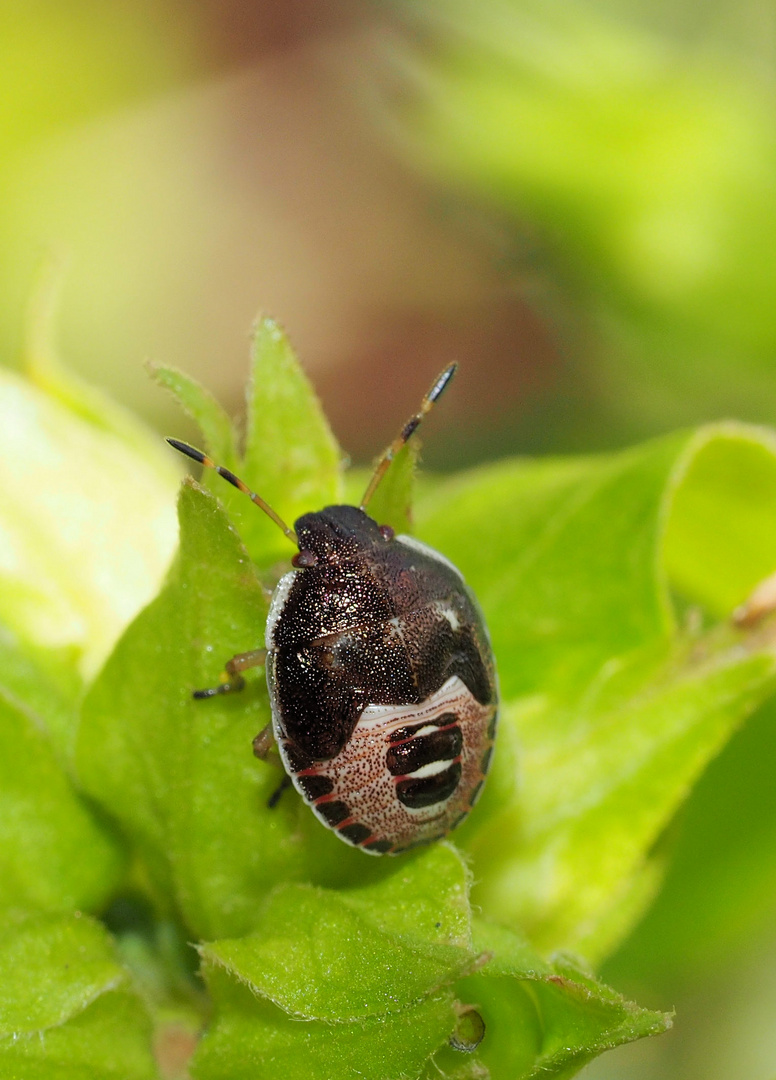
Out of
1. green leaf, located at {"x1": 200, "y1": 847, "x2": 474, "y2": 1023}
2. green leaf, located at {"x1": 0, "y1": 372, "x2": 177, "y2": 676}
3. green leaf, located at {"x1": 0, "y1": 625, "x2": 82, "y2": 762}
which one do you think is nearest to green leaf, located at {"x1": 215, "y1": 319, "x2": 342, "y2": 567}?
green leaf, located at {"x1": 0, "y1": 372, "x2": 177, "y2": 676}

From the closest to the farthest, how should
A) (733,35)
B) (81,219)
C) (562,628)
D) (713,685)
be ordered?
(713,685), (562,628), (733,35), (81,219)

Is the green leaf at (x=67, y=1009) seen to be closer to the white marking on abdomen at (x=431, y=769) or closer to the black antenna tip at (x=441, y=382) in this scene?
the white marking on abdomen at (x=431, y=769)

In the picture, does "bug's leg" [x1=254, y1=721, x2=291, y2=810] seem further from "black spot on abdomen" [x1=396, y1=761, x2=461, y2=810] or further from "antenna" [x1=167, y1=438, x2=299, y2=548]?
"antenna" [x1=167, y1=438, x2=299, y2=548]

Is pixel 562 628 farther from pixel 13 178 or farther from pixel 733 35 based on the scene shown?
pixel 13 178

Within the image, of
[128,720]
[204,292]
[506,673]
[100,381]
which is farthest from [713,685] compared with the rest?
[204,292]

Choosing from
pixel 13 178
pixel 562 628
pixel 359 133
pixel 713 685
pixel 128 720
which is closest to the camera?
pixel 128 720

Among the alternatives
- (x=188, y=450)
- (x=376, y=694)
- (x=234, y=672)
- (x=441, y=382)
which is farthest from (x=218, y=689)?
(x=441, y=382)

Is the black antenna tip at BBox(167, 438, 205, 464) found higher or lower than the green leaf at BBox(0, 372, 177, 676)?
higher

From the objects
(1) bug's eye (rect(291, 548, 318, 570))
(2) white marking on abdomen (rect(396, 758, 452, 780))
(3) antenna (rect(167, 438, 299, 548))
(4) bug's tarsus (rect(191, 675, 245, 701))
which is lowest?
(4) bug's tarsus (rect(191, 675, 245, 701))
